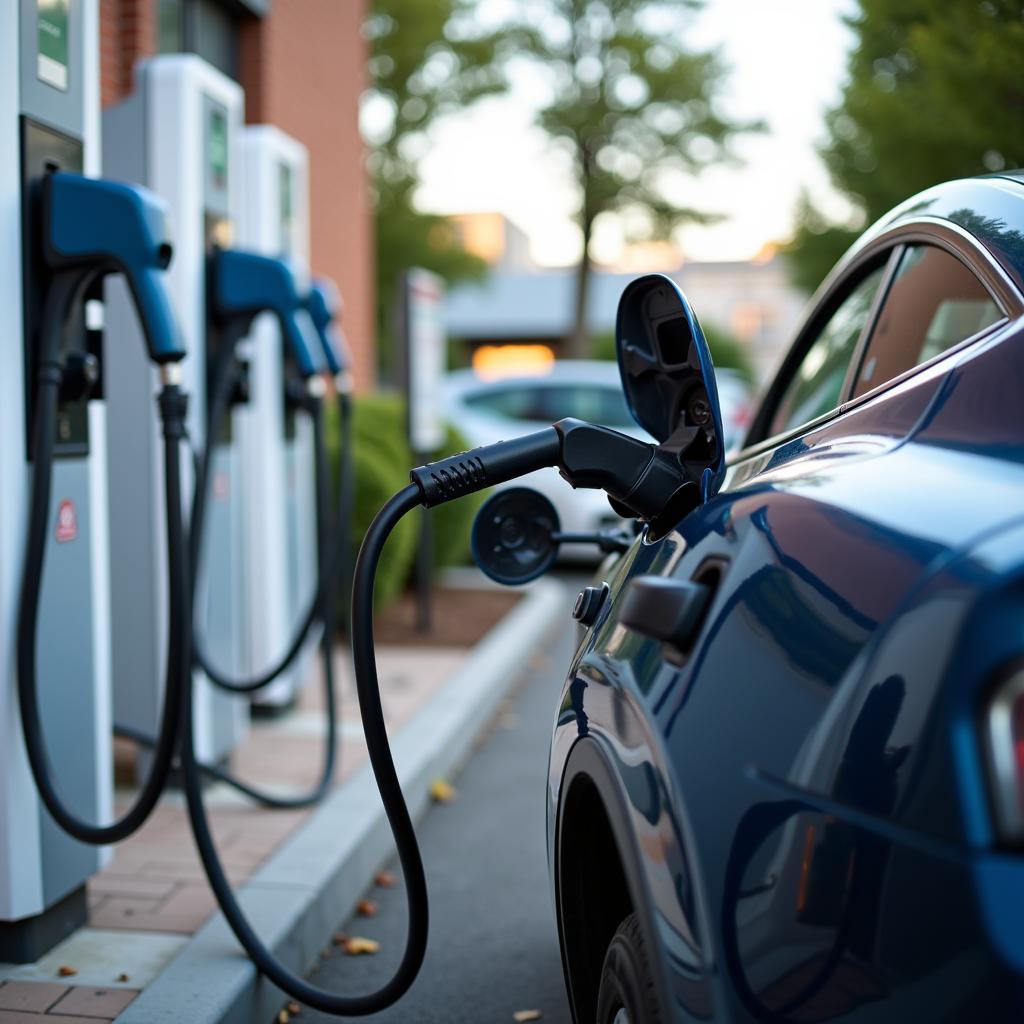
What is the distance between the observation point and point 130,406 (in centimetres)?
447

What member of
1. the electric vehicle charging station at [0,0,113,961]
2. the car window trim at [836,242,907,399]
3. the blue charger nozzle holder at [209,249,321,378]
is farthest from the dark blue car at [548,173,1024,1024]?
the blue charger nozzle holder at [209,249,321,378]

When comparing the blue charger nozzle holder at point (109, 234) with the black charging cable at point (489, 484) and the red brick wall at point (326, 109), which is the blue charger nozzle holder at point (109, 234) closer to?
the black charging cable at point (489, 484)

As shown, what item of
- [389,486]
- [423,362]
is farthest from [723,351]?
[389,486]

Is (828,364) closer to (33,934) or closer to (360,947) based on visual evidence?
(360,947)

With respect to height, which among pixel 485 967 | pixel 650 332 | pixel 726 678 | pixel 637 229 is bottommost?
pixel 485 967

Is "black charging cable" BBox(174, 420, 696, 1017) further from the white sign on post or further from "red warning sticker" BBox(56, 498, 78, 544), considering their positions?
the white sign on post

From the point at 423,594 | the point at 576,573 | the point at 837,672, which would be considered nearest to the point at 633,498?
the point at 837,672

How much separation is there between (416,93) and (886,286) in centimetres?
2593

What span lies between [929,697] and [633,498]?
2.74 feet

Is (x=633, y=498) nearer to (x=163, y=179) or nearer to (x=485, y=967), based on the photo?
(x=485, y=967)

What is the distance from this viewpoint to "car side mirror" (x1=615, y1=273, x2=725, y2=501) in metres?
1.97

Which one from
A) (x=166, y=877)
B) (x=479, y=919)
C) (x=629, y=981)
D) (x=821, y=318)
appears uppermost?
(x=821, y=318)

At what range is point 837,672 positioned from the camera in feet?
4.33

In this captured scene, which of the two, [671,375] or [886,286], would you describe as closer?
[671,375]
